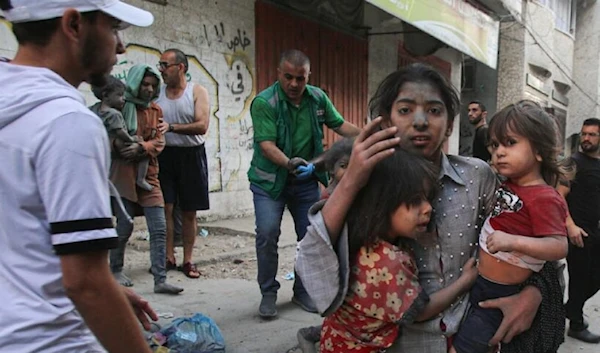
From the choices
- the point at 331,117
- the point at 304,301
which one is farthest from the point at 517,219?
the point at 304,301

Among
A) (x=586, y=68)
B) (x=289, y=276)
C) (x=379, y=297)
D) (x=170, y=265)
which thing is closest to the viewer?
(x=379, y=297)

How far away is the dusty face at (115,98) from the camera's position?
12.5 feet

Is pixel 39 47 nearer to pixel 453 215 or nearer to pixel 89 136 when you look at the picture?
pixel 89 136

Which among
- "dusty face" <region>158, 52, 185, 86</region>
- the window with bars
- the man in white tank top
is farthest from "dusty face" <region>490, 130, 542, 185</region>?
the window with bars

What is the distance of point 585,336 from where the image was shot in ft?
12.8

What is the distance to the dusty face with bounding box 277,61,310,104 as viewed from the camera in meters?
3.58

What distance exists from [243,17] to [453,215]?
648 cm

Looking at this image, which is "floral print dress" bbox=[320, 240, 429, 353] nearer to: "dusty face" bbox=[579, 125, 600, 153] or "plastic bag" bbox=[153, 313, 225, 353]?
"plastic bag" bbox=[153, 313, 225, 353]

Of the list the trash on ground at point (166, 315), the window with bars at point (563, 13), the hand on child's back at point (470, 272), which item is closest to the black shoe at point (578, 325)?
the hand on child's back at point (470, 272)

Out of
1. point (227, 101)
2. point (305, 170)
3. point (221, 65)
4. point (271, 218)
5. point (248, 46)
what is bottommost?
point (271, 218)

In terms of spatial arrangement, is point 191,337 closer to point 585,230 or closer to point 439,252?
point 439,252

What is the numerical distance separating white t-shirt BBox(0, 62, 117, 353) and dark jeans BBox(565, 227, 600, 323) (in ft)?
12.4

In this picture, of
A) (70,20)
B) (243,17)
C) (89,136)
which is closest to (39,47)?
(70,20)

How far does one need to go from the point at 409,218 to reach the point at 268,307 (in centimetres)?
251
